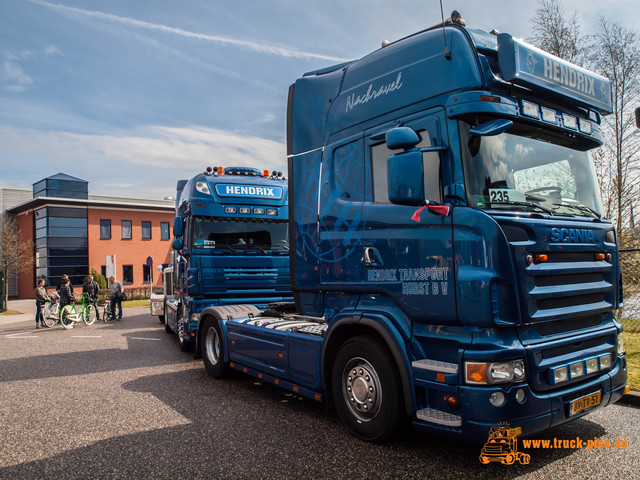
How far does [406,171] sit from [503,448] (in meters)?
2.20

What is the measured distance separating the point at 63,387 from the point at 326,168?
15.9 ft

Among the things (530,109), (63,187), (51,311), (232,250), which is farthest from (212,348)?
(63,187)

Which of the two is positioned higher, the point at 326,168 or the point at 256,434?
the point at 326,168

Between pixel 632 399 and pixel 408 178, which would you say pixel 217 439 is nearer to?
pixel 408 178

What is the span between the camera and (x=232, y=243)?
895cm

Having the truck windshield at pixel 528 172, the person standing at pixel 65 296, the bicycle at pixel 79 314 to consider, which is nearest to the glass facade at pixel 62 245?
the bicycle at pixel 79 314

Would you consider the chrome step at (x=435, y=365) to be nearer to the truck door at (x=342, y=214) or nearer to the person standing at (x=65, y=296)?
the truck door at (x=342, y=214)

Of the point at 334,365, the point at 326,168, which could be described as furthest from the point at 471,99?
the point at 334,365

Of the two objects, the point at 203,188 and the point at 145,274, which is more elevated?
the point at 203,188

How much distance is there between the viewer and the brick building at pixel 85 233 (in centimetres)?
3794

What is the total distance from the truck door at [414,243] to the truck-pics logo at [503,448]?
779mm

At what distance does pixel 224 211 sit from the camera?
29.3 ft

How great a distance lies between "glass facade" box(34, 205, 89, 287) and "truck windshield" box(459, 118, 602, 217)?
3969cm

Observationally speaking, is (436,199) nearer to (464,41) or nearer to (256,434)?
(464,41)
